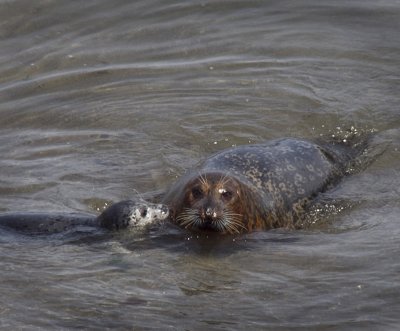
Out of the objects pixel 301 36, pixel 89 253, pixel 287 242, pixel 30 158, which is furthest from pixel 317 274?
pixel 301 36

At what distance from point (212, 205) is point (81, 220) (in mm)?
1035

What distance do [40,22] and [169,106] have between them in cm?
304

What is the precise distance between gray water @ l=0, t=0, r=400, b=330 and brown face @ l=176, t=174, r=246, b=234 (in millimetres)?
136

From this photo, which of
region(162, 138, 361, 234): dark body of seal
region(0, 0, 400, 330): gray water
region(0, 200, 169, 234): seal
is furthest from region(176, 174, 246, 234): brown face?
region(0, 200, 169, 234): seal

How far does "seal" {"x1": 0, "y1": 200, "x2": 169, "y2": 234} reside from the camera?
856cm

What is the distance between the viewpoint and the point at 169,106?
11.9 metres

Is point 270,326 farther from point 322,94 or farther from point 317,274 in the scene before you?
point 322,94

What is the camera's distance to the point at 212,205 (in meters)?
8.96

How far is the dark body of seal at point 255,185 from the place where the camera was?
9.06 meters

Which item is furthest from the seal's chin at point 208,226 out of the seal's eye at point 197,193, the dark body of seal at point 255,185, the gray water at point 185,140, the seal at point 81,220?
the seal at point 81,220

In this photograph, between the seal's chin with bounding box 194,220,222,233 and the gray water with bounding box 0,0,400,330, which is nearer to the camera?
the gray water with bounding box 0,0,400,330

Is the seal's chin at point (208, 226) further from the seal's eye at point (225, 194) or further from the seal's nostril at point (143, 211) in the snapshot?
the seal's nostril at point (143, 211)

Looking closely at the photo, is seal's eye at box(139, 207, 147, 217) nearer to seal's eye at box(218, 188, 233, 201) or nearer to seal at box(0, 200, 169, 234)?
seal at box(0, 200, 169, 234)

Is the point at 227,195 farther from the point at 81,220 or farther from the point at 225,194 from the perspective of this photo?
the point at 81,220
